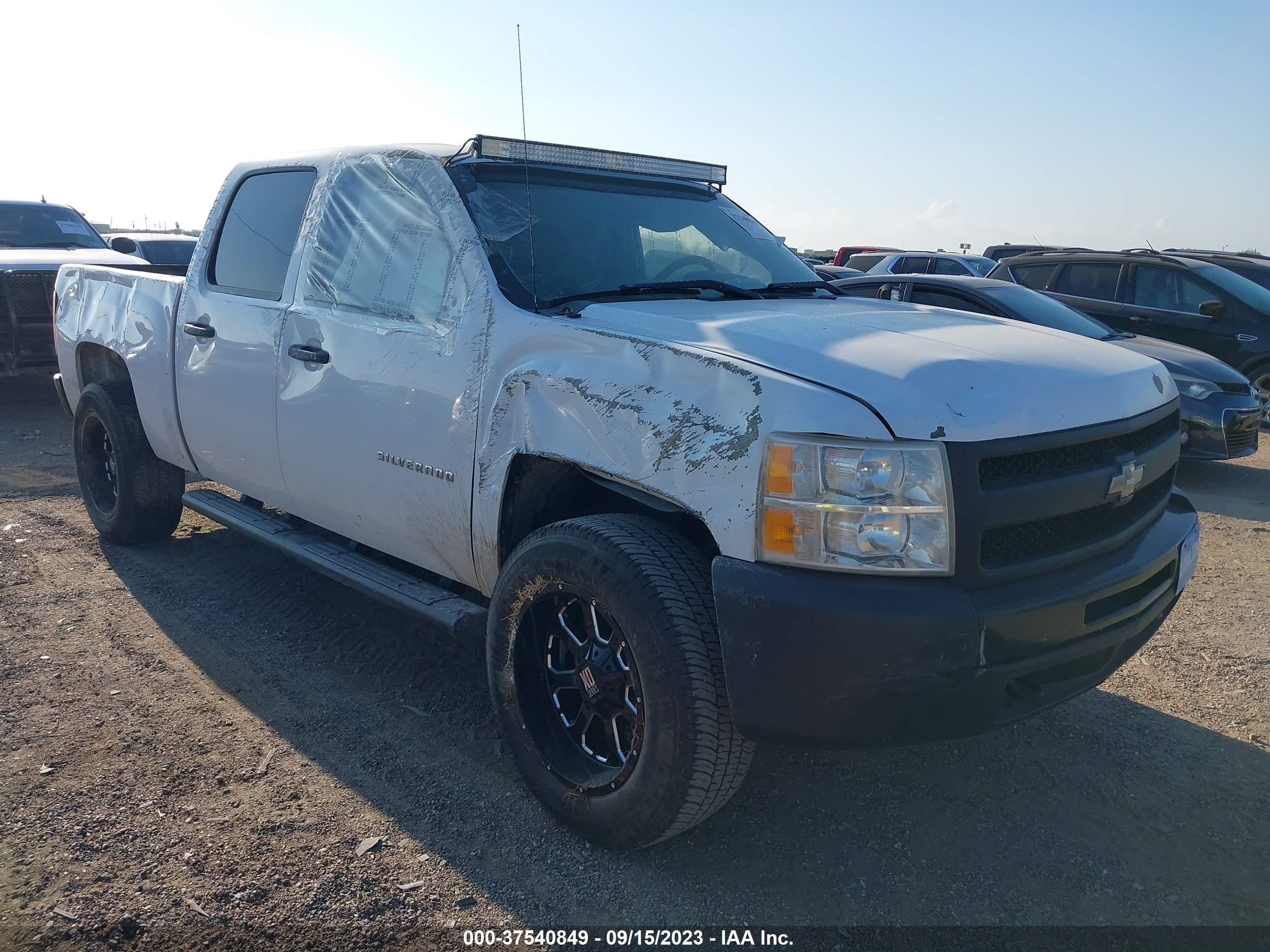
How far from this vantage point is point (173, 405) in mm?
4691

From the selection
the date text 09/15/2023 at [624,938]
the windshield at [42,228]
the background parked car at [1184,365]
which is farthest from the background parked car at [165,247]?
the date text 09/15/2023 at [624,938]

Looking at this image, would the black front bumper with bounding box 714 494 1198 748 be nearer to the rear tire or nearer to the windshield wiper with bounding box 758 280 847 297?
the windshield wiper with bounding box 758 280 847 297

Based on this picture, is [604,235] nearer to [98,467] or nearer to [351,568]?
[351,568]

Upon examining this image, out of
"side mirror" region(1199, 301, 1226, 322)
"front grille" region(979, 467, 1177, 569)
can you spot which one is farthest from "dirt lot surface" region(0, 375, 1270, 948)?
"side mirror" region(1199, 301, 1226, 322)

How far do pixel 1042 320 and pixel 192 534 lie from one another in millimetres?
6327

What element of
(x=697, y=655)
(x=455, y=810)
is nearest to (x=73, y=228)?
(x=455, y=810)

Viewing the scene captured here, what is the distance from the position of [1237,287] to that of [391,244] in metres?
9.40

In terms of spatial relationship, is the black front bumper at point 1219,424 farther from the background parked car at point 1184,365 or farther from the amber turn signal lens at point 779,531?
the amber turn signal lens at point 779,531

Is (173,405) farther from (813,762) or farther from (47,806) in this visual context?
(813,762)

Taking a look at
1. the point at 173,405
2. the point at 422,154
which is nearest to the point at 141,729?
the point at 173,405

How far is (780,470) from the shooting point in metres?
2.30

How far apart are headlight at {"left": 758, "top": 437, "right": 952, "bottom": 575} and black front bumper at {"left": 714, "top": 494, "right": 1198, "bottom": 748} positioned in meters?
0.05

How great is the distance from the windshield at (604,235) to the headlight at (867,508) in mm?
1222

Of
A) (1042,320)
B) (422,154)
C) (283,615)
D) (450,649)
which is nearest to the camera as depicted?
(422,154)
